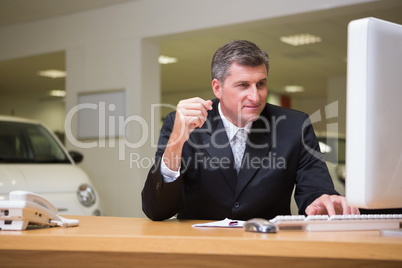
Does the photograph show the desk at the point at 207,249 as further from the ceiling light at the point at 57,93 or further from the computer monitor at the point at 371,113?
the ceiling light at the point at 57,93

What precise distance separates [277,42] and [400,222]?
7.50 m

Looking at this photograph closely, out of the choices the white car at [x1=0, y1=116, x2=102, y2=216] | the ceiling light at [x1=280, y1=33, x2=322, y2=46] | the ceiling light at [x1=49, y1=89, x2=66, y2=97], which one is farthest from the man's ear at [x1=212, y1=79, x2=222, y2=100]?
the ceiling light at [x1=49, y1=89, x2=66, y2=97]

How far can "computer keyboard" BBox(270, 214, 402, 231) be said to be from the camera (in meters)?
1.19

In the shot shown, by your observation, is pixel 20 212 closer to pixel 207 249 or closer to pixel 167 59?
pixel 207 249

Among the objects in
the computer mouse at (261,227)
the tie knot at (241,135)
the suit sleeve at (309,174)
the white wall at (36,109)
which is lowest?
the computer mouse at (261,227)

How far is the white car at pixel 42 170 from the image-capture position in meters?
3.88

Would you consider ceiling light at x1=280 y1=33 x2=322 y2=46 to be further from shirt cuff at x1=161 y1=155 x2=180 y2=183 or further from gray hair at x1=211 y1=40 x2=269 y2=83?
shirt cuff at x1=161 y1=155 x2=180 y2=183

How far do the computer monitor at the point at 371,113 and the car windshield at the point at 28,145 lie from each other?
11.8ft

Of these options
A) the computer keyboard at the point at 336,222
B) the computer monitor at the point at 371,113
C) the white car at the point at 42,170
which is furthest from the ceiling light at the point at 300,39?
the computer monitor at the point at 371,113

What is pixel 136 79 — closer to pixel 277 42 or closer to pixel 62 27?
pixel 62 27

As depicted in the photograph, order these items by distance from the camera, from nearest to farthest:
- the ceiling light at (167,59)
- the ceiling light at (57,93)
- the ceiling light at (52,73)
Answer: the ceiling light at (167,59) → the ceiling light at (52,73) → the ceiling light at (57,93)

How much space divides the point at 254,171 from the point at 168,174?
352mm

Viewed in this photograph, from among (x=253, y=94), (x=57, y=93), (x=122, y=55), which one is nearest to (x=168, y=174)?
(x=253, y=94)

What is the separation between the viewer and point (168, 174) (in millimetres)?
1761
